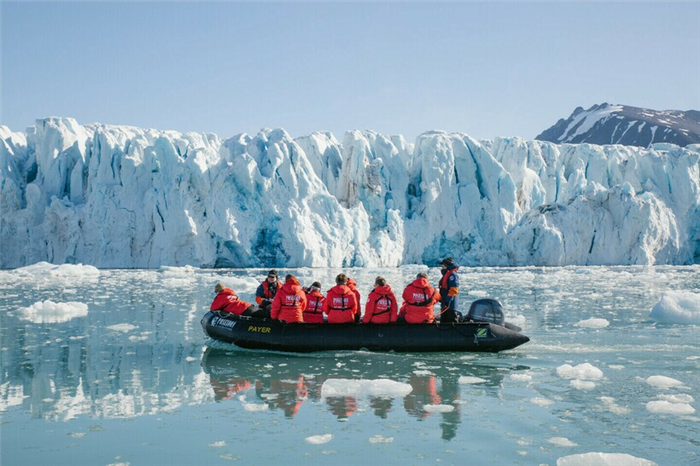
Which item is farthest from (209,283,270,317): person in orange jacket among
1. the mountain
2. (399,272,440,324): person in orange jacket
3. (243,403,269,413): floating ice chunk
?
the mountain

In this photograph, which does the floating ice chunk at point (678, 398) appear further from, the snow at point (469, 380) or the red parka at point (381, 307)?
the red parka at point (381, 307)

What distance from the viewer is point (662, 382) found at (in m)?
7.20

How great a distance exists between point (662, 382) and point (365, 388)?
3271 mm

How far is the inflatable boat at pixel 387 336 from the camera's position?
31.2 feet

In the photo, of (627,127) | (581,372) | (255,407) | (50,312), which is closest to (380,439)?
(255,407)

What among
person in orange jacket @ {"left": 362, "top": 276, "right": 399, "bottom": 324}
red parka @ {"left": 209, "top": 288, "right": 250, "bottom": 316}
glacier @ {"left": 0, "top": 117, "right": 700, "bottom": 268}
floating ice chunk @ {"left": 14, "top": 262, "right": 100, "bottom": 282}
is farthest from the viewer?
glacier @ {"left": 0, "top": 117, "right": 700, "bottom": 268}

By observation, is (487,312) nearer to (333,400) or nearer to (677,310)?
(333,400)

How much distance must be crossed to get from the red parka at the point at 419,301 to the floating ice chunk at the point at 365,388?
2562 millimetres

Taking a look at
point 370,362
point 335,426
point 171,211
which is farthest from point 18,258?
point 335,426

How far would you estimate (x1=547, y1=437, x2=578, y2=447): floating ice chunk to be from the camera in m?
5.11

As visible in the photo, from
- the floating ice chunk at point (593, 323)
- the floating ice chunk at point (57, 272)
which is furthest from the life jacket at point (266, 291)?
the floating ice chunk at point (57, 272)

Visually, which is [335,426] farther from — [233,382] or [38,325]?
[38,325]

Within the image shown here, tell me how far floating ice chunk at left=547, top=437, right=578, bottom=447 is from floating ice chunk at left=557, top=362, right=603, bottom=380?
100 inches

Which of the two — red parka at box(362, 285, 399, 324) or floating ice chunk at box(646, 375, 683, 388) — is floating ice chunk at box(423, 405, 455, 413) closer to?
floating ice chunk at box(646, 375, 683, 388)
